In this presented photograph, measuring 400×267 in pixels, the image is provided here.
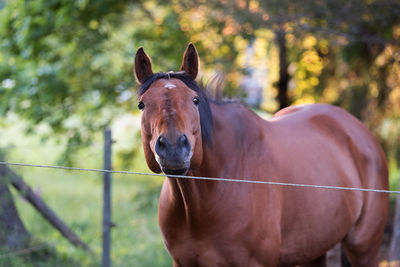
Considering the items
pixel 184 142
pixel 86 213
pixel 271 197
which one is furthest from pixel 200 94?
pixel 86 213

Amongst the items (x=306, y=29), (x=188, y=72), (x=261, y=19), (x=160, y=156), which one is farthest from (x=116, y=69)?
(x=160, y=156)

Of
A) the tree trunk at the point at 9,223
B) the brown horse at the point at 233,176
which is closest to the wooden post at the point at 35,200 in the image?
the tree trunk at the point at 9,223

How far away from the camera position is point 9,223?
4.80m

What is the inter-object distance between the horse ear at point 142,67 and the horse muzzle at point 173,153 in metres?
0.68

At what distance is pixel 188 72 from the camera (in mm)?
2980

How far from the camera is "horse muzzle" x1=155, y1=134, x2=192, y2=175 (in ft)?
7.94

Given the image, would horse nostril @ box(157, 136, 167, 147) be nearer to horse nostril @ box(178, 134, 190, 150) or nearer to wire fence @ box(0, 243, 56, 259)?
horse nostril @ box(178, 134, 190, 150)

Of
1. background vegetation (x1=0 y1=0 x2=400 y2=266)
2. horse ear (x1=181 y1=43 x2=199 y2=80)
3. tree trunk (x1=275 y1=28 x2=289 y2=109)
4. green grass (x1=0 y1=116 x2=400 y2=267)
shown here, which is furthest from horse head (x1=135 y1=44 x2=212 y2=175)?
tree trunk (x1=275 y1=28 x2=289 y2=109)

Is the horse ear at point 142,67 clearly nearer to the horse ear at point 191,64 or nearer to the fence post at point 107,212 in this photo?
the horse ear at point 191,64

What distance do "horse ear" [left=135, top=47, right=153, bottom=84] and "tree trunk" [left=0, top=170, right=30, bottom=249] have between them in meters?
2.51

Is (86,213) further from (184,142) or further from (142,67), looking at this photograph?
(184,142)

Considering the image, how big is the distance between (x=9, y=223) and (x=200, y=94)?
296 centimetres

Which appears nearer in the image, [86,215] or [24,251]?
[24,251]

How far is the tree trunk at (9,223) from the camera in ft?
15.4
